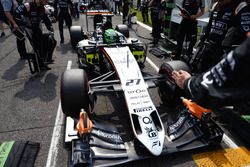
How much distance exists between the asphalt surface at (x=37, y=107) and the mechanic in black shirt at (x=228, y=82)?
163 centimetres

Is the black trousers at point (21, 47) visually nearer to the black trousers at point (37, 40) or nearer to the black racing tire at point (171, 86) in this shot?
the black trousers at point (37, 40)

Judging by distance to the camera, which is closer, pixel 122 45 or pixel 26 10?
pixel 122 45

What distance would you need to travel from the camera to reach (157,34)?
8.02 m

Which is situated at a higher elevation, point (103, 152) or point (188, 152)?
point (103, 152)

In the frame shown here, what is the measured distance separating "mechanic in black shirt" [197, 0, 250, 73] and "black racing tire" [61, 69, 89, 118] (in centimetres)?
238

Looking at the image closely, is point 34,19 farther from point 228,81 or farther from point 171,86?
point 228,81

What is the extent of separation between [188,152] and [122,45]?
247 centimetres

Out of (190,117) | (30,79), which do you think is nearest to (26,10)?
(30,79)

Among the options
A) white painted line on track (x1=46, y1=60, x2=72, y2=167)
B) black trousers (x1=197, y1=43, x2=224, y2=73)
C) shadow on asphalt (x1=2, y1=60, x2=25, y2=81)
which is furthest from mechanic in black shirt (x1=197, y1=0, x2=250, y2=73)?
shadow on asphalt (x1=2, y1=60, x2=25, y2=81)

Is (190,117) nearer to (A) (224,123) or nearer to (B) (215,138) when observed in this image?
(B) (215,138)


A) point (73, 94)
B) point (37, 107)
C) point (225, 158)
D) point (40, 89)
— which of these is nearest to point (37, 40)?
point (40, 89)

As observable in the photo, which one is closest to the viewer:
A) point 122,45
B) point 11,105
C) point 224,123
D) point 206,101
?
point 206,101

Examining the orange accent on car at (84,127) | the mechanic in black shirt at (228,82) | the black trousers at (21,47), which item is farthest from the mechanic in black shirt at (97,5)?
the mechanic in black shirt at (228,82)

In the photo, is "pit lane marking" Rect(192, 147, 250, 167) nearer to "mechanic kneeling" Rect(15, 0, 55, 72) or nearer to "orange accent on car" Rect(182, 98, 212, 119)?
"orange accent on car" Rect(182, 98, 212, 119)
